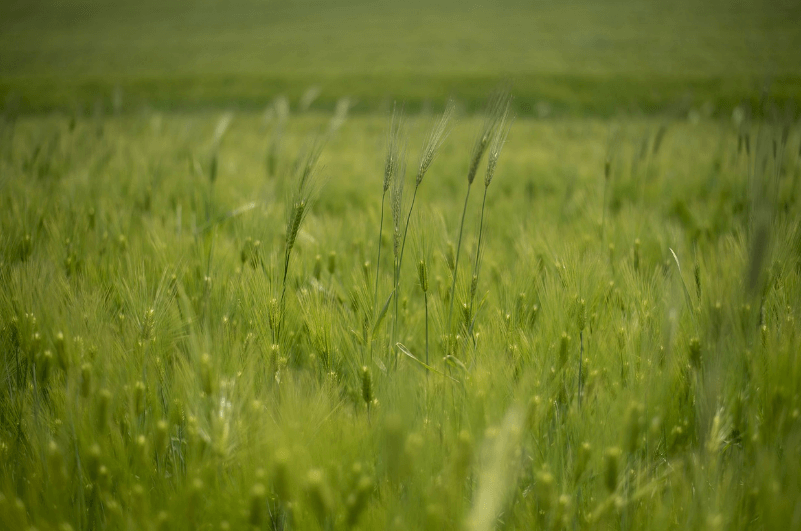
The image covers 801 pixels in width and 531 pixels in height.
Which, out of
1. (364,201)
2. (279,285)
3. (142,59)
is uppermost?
(142,59)

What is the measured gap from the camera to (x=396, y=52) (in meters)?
22.2

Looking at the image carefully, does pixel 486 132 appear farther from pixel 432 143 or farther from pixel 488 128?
pixel 432 143

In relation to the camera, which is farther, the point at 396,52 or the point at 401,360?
the point at 396,52

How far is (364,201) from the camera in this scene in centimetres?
264

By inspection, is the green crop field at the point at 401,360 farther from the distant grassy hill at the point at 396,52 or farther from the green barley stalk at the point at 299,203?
the distant grassy hill at the point at 396,52

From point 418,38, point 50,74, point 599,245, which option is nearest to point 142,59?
point 50,74

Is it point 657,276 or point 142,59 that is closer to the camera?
point 657,276

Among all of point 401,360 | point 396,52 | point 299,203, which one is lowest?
point 401,360

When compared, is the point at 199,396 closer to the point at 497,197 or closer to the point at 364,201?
the point at 364,201

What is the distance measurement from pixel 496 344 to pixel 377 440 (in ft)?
1.09

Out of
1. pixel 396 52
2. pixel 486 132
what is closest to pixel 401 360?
pixel 486 132

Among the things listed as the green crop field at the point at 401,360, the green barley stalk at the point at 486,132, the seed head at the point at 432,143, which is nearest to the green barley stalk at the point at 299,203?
the green crop field at the point at 401,360

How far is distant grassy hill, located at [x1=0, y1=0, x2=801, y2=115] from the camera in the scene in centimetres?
1342

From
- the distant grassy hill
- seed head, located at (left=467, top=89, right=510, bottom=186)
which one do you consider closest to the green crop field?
seed head, located at (left=467, top=89, right=510, bottom=186)
